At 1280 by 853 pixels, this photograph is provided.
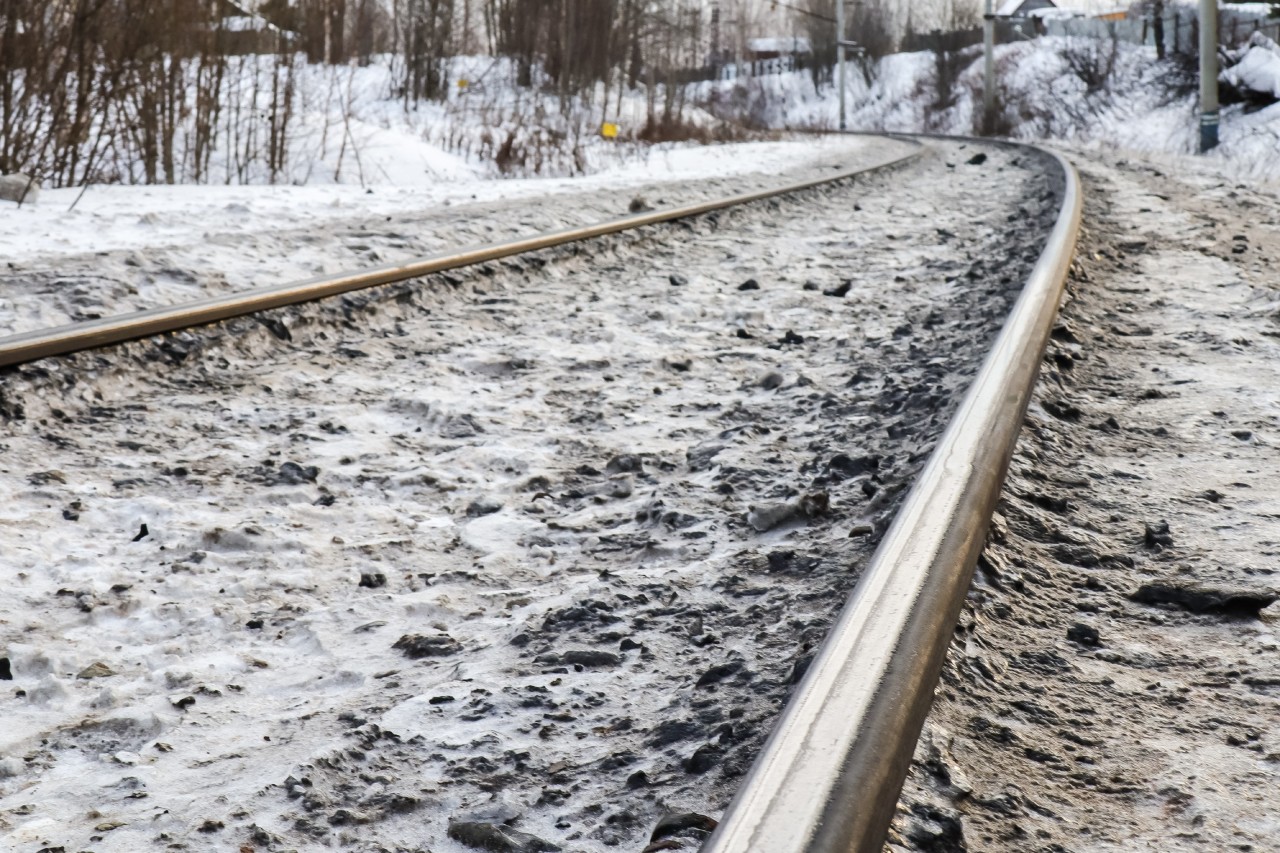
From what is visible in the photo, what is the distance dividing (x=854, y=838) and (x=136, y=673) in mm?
1485

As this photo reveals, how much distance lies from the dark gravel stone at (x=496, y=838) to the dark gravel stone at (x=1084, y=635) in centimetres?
109

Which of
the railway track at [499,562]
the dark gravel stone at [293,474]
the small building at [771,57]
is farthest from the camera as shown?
the small building at [771,57]

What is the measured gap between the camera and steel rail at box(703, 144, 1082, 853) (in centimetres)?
127

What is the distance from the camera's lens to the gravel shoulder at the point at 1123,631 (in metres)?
1.60

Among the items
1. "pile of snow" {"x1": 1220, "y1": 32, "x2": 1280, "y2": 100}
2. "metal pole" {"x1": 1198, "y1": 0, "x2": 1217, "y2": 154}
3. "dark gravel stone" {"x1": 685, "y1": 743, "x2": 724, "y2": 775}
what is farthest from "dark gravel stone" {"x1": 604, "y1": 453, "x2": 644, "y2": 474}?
"pile of snow" {"x1": 1220, "y1": 32, "x2": 1280, "y2": 100}

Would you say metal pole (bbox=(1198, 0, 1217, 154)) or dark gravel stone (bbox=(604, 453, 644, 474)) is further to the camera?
metal pole (bbox=(1198, 0, 1217, 154))

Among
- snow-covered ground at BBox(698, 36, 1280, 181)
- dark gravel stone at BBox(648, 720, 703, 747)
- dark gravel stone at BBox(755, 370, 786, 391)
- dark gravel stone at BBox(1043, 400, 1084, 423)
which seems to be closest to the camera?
dark gravel stone at BBox(648, 720, 703, 747)

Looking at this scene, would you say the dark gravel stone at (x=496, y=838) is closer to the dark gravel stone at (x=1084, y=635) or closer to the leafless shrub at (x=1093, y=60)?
the dark gravel stone at (x=1084, y=635)

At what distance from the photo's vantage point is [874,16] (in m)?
76.4

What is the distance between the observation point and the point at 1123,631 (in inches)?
86.7

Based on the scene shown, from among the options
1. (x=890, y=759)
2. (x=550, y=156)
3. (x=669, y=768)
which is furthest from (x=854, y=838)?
(x=550, y=156)

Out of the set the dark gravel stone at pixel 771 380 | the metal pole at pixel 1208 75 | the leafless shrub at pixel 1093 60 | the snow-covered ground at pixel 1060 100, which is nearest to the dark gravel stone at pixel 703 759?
the dark gravel stone at pixel 771 380

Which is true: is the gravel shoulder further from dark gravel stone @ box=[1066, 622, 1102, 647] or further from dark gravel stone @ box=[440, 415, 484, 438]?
dark gravel stone @ box=[440, 415, 484, 438]

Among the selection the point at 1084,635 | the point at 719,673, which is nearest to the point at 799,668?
the point at 719,673
